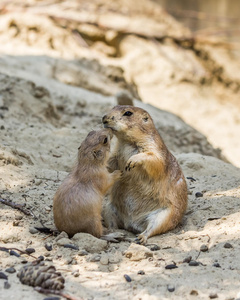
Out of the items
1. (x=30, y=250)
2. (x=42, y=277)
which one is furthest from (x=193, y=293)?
(x=30, y=250)

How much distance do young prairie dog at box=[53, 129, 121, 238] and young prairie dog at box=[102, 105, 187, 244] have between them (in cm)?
29

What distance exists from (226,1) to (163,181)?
542 inches

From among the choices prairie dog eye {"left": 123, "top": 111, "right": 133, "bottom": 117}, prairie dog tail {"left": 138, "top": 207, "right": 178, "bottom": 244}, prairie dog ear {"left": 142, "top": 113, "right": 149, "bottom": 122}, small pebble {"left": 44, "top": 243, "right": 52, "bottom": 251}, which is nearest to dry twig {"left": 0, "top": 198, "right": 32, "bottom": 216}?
small pebble {"left": 44, "top": 243, "right": 52, "bottom": 251}

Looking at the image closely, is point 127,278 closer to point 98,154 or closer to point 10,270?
point 10,270

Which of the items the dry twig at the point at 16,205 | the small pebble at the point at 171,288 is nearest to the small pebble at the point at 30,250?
the dry twig at the point at 16,205

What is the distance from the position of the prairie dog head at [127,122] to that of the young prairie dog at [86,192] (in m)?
0.21

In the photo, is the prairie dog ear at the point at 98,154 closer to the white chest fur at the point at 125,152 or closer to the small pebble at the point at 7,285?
the white chest fur at the point at 125,152

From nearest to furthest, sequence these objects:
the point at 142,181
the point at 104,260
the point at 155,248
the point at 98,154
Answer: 1. the point at 104,260
2. the point at 155,248
3. the point at 98,154
4. the point at 142,181

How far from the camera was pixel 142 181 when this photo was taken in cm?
534

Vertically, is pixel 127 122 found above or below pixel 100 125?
above

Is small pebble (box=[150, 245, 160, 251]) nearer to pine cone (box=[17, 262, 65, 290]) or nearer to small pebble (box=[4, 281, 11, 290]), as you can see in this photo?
pine cone (box=[17, 262, 65, 290])

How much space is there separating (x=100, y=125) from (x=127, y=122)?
1058mm

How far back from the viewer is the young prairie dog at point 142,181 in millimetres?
5238

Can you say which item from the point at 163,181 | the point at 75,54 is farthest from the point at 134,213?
the point at 75,54
